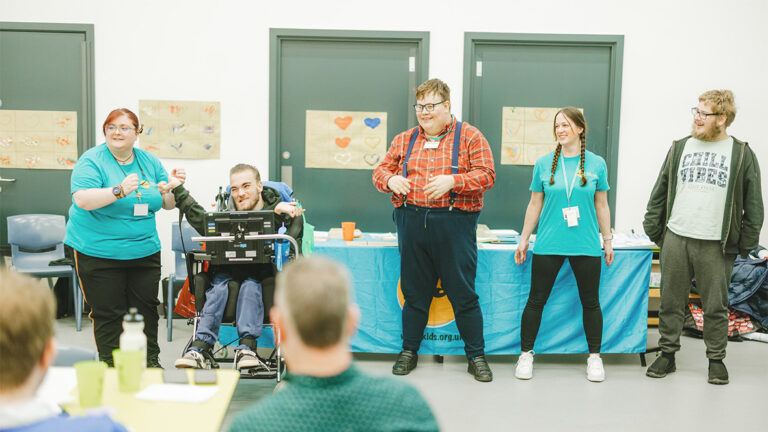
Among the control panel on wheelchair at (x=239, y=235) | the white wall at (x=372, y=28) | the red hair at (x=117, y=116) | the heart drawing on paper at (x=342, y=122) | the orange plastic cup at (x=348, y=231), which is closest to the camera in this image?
the red hair at (x=117, y=116)

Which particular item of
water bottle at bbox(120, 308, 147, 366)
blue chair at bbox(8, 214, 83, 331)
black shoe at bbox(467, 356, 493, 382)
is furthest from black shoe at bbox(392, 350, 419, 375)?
blue chair at bbox(8, 214, 83, 331)

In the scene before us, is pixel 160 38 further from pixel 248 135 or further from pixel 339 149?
pixel 339 149

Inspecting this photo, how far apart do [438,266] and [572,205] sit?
2.76 feet

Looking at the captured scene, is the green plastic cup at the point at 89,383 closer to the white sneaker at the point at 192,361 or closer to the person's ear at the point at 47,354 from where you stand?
the person's ear at the point at 47,354

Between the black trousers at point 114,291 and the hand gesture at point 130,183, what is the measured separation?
402 mm

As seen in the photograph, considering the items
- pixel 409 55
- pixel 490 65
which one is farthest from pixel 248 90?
pixel 490 65

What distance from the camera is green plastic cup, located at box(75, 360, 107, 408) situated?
1.50 meters

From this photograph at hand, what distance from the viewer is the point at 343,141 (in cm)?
509

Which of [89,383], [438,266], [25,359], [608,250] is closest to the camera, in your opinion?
[25,359]

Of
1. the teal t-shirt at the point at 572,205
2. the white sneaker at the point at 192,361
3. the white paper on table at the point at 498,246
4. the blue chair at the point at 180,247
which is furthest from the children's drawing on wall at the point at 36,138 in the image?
the teal t-shirt at the point at 572,205

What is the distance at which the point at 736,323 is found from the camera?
4.68 meters

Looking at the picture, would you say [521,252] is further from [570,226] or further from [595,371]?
[595,371]

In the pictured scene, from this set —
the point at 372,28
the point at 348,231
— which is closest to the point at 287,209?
the point at 348,231

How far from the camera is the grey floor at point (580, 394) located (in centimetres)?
302
